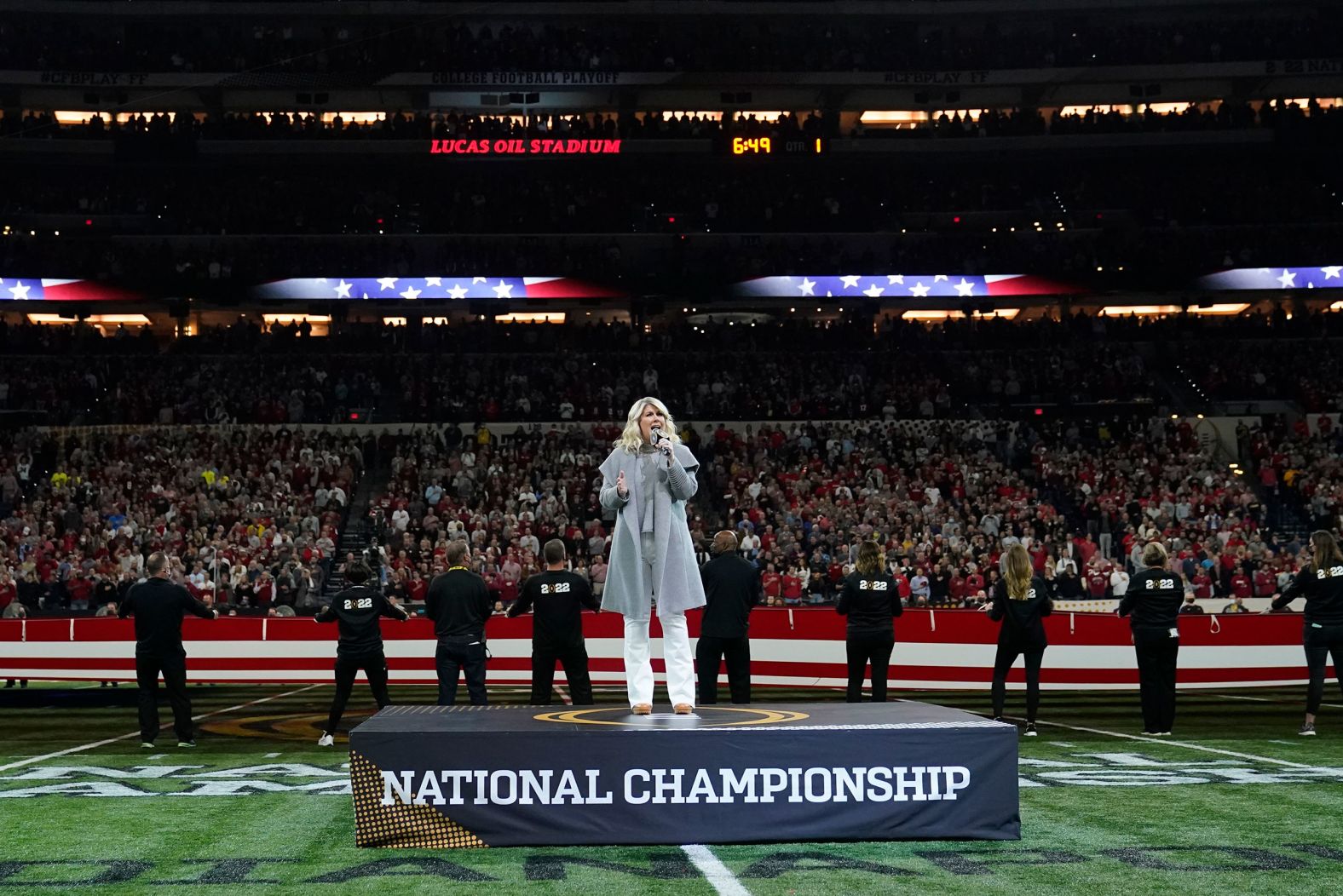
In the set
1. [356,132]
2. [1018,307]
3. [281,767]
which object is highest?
[356,132]

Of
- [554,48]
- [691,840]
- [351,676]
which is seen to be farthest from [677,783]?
[554,48]

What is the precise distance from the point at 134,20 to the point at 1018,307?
33.5 meters

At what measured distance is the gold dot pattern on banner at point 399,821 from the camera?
23.5ft

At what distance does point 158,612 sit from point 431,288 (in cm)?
3119

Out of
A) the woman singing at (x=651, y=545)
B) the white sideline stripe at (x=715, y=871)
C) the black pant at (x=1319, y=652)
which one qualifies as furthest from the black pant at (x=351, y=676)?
the black pant at (x=1319, y=652)

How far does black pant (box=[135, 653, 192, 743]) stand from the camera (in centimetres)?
1318

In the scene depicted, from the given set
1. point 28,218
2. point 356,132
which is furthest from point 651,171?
point 28,218

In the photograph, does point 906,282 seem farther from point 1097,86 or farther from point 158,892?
point 158,892

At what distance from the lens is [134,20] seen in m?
49.0

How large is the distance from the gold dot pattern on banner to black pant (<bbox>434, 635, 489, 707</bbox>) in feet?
18.6

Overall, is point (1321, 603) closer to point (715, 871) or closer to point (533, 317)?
point (715, 871)

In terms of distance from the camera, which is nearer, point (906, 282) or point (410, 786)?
point (410, 786)

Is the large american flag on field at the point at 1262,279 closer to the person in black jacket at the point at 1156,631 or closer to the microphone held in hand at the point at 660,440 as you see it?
the person in black jacket at the point at 1156,631

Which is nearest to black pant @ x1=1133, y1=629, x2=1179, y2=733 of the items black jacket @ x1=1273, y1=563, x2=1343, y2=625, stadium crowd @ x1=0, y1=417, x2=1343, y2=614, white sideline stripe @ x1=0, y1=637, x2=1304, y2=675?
black jacket @ x1=1273, y1=563, x2=1343, y2=625
